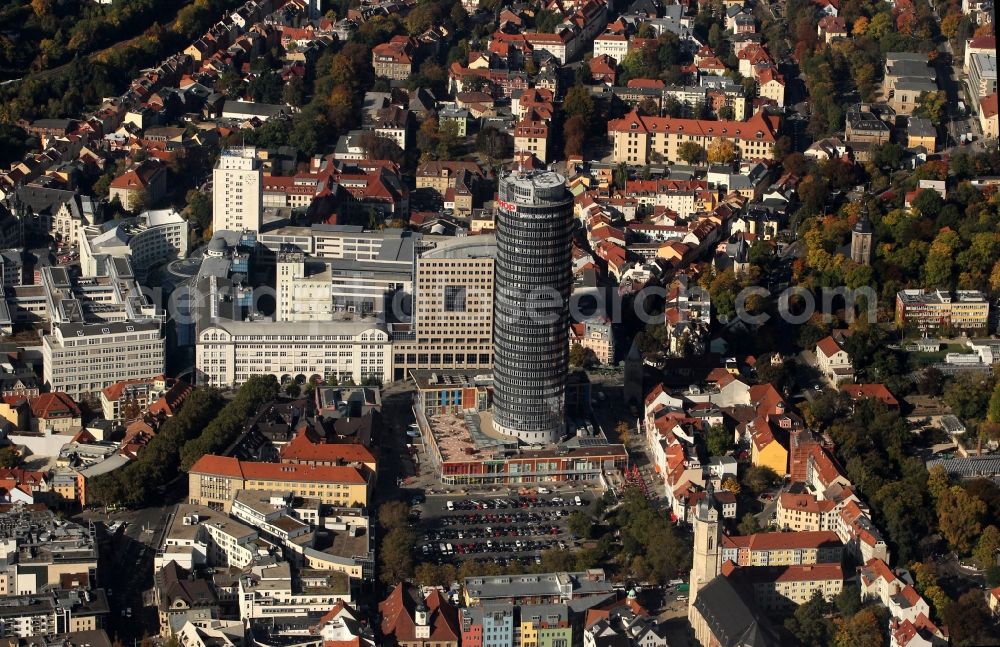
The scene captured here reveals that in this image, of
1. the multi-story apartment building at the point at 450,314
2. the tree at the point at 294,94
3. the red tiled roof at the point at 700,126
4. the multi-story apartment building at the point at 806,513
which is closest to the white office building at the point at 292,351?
the multi-story apartment building at the point at 450,314

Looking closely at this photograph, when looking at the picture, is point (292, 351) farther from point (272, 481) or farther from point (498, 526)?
point (498, 526)

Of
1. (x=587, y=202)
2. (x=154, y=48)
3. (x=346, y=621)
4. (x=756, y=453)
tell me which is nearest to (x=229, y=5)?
(x=154, y=48)

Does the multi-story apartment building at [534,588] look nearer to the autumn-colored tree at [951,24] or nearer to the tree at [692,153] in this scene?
the tree at [692,153]

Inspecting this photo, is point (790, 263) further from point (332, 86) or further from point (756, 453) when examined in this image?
point (332, 86)

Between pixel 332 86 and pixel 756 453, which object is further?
pixel 332 86

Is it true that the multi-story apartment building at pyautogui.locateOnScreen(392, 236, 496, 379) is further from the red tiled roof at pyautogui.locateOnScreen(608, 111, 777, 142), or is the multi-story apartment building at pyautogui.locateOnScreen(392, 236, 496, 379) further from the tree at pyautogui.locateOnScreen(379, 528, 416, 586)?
the red tiled roof at pyautogui.locateOnScreen(608, 111, 777, 142)

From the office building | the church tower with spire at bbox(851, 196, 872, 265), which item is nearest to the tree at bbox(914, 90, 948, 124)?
the church tower with spire at bbox(851, 196, 872, 265)

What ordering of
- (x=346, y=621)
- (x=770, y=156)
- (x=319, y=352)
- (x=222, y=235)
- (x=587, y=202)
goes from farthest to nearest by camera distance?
(x=770, y=156), (x=587, y=202), (x=222, y=235), (x=319, y=352), (x=346, y=621)
